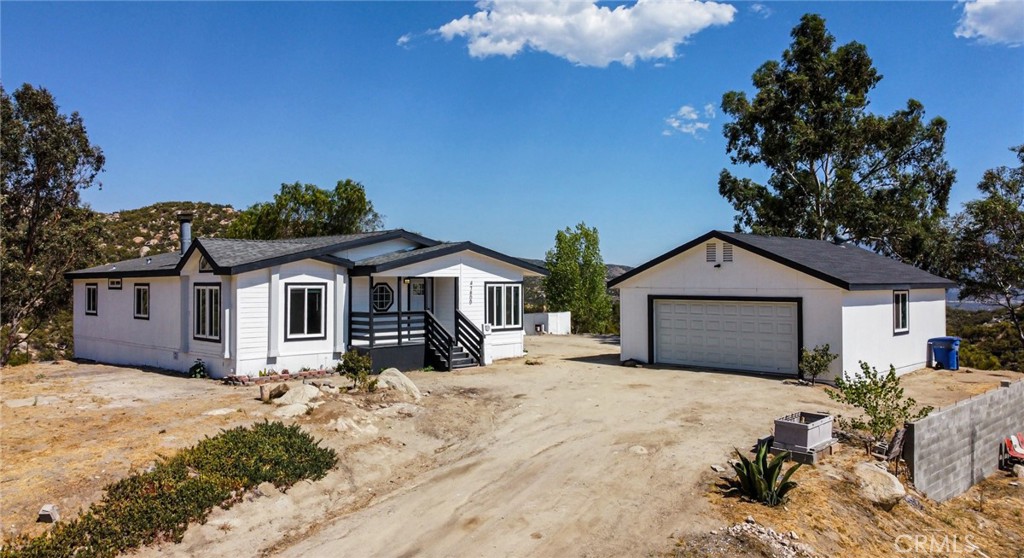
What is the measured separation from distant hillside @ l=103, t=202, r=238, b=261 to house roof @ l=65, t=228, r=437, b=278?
70.2ft

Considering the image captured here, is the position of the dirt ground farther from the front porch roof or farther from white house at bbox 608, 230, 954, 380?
the front porch roof

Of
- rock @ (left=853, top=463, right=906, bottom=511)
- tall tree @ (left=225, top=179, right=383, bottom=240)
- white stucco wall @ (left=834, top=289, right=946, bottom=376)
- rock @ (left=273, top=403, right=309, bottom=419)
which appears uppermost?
tall tree @ (left=225, top=179, right=383, bottom=240)

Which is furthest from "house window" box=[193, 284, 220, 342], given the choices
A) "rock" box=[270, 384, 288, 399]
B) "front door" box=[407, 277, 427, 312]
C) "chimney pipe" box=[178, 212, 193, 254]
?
"front door" box=[407, 277, 427, 312]

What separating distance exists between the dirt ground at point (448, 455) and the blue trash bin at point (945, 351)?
3.87 metres

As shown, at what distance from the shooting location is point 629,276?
20.9m

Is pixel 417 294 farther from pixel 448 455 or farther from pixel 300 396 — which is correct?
pixel 448 455

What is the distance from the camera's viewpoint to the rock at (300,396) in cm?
1216

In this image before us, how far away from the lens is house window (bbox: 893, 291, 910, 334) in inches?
741

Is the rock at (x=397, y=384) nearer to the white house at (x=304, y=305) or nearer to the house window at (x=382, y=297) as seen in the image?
the white house at (x=304, y=305)

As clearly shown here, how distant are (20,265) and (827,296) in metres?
27.4

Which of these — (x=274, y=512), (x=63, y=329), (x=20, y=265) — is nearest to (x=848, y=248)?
(x=274, y=512)

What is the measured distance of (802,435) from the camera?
9.67m

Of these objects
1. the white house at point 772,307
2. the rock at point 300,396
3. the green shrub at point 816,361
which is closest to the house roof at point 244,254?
the rock at point 300,396
